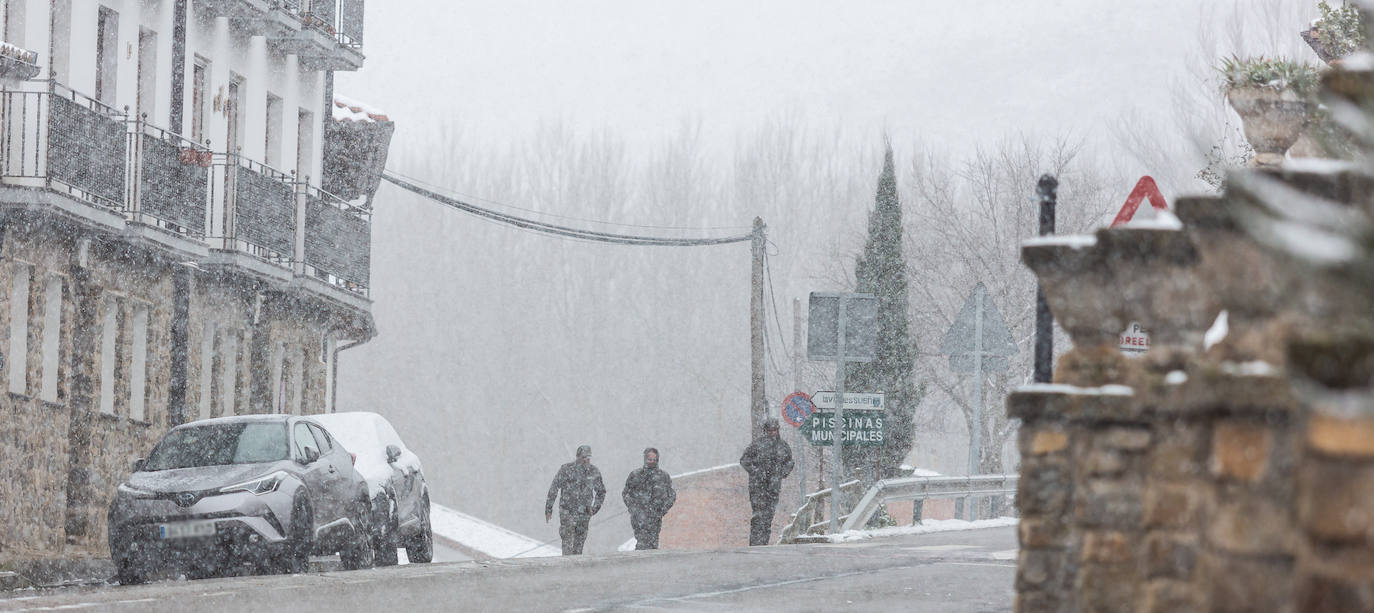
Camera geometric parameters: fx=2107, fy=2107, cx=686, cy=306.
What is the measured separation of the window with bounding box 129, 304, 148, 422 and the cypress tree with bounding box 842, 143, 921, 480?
69.6 feet

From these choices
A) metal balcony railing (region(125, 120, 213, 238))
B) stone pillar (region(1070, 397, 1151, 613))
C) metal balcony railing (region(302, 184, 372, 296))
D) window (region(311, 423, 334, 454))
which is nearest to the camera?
stone pillar (region(1070, 397, 1151, 613))

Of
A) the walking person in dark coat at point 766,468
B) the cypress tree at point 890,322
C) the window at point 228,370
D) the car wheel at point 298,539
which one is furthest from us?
the cypress tree at point 890,322

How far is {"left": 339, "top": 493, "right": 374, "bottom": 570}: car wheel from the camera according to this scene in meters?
20.1

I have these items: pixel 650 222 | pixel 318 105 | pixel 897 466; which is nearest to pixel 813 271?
pixel 650 222

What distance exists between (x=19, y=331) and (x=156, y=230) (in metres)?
3.01

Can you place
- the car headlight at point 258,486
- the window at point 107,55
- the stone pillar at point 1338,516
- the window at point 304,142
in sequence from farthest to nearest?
the window at point 304,142 < the window at point 107,55 < the car headlight at point 258,486 < the stone pillar at point 1338,516

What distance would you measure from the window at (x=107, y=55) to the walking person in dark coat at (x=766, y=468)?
9422 millimetres

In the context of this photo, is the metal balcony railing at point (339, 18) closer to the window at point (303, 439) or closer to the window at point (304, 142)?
the window at point (304, 142)

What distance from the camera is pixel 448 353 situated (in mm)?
92312

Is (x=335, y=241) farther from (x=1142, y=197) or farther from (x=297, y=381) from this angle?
(x=1142, y=197)

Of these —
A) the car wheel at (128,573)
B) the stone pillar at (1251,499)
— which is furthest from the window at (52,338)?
the stone pillar at (1251,499)

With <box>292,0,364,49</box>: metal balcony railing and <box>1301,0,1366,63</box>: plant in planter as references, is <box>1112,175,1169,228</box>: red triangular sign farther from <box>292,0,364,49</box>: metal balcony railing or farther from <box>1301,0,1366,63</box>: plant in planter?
<box>292,0,364,49</box>: metal balcony railing

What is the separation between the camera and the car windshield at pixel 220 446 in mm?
19219

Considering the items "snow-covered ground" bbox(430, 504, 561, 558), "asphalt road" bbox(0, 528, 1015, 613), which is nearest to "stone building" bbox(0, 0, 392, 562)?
"asphalt road" bbox(0, 528, 1015, 613)
